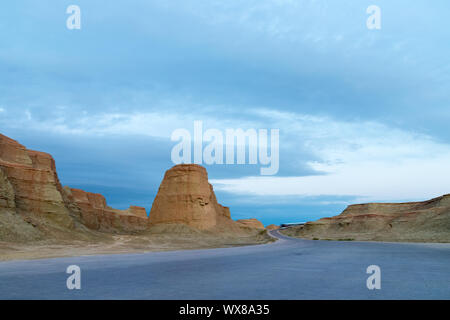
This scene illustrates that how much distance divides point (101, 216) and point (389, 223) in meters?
73.8

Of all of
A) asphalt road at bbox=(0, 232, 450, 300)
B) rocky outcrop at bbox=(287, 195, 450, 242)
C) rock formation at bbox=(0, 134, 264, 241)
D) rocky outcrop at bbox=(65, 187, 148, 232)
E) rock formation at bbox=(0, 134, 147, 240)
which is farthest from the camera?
rocky outcrop at bbox=(65, 187, 148, 232)

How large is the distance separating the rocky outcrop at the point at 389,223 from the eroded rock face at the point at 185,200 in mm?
24894

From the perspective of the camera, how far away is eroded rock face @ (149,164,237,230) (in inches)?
3221

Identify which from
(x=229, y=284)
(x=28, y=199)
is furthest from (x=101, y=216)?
(x=229, y=284)

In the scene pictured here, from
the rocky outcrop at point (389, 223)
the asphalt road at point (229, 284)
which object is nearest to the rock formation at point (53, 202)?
the rocky outcrop at point (389, 223)

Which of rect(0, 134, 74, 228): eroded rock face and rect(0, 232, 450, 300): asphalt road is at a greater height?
rect(0, 134, 74, 228): eroded rock face

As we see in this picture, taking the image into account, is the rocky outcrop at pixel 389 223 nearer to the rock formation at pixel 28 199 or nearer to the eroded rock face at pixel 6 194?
the rock formation at pixel 28 199

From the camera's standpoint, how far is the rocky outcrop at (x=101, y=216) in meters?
79.9

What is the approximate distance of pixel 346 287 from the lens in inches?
442

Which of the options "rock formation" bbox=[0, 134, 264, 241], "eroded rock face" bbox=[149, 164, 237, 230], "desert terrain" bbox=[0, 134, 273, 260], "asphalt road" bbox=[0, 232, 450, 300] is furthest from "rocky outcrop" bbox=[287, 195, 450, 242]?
"asphalt road" bbox=[0, 232, 450, 300]

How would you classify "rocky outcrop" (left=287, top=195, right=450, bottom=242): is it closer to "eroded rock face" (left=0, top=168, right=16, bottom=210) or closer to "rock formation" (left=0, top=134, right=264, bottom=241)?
"rock formation" (left=0, top=134, right=264, bottom=241)

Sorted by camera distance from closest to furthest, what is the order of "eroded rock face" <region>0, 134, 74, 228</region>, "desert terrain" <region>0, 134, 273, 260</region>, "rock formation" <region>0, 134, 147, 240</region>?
"desert terrain" <region>0, 134, 273, 260</region> < "rock formation" <region>0, 134, 147, 240</region> < "eroded rock face" <region>0, 134, 74, 228</region>

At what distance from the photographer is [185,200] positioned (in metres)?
82.7

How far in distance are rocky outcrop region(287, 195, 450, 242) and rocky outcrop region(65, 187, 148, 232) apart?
5063 centimetres
